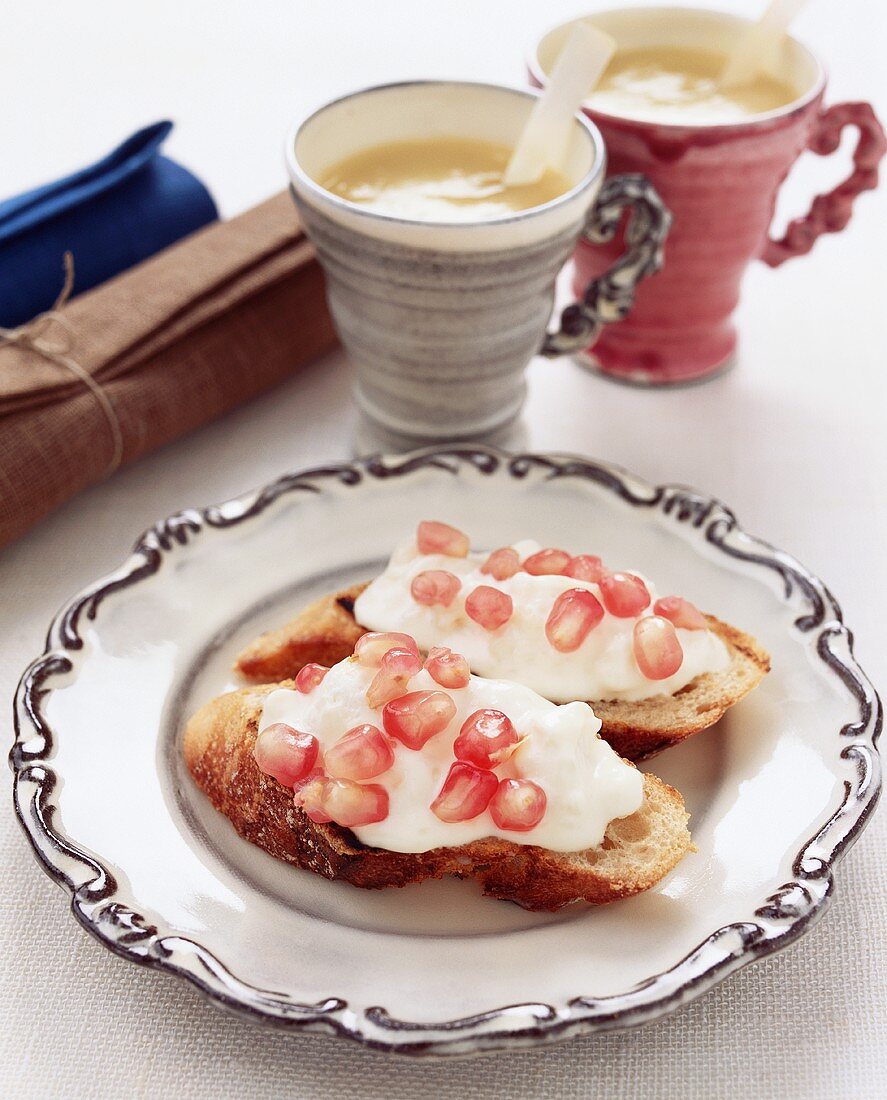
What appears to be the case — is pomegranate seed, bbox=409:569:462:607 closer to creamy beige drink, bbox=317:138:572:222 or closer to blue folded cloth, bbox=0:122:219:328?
creamy beige drink, bbox=317:138:572:222

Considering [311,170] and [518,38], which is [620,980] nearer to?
[311,170]

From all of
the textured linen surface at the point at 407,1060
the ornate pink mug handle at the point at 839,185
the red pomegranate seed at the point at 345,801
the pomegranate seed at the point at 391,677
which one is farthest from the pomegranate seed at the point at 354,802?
the ornate pink mug handle at the point at 839,185

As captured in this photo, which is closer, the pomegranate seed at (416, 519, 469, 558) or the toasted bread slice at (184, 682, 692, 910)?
the toasted bread slice at (184, 682, 692, 910)

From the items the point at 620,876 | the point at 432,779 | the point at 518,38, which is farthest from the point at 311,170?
the point at 518,38

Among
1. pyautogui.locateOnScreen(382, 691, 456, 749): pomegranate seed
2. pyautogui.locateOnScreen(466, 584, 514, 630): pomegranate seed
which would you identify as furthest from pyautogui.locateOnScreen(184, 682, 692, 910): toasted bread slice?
pyautogui.locateOnScreen(466, 584, 514, 630): pomegranate seed

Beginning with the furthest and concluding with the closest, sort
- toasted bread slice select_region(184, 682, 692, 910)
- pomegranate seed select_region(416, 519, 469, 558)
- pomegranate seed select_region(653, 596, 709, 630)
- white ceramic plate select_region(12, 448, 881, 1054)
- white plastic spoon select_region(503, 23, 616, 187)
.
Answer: white plastic spoon select_region(503, 23, 616, 187) < pomegranate seed select_region(416, 519, 469, 558) < pomegranate seed select_region(653, 596, 709, 630) < toasted bread slice select_region(184, 682, 692, 910) < white ceramic plate select_region(12, 448, 881, 1054)

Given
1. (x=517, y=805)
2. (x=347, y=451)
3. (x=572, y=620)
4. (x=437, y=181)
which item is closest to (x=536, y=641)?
(x=572, y=620)
